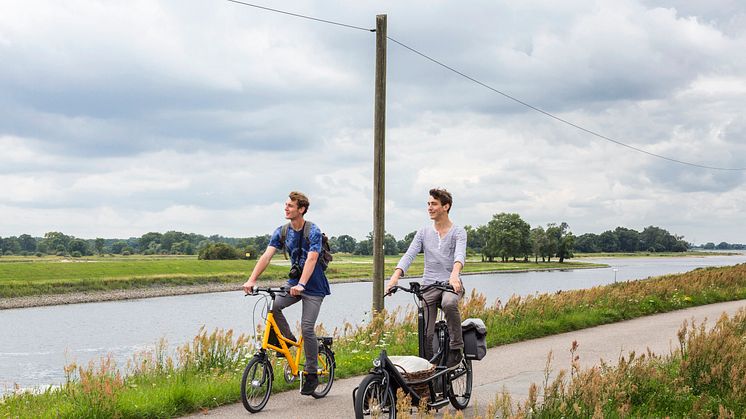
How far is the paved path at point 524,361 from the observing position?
319 inches

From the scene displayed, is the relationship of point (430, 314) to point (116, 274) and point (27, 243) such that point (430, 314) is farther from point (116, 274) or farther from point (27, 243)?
point (27, 243)

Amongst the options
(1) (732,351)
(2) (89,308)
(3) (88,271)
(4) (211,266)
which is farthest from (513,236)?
(1) (732,351)

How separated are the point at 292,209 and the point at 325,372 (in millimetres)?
2082

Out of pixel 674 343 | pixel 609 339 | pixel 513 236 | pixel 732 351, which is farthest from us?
pixel 513 236

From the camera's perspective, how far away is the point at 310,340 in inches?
336

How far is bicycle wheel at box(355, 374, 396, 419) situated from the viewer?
6402 millimetres

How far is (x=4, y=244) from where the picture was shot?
155m

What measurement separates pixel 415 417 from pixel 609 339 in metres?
7.44

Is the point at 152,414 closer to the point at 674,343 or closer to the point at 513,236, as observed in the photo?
the point at 674,343

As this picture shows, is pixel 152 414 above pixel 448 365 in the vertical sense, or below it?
below

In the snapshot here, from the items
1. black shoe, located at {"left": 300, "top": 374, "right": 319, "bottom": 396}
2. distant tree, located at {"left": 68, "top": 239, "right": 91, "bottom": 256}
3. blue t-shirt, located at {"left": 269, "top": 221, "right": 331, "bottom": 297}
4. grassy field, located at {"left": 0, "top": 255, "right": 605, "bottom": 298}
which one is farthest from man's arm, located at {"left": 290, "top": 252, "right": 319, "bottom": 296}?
distant tree, located at {"left": 68, "top": 239, "right": 91, "bottom": 256}

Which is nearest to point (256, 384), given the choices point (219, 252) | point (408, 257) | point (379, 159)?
point (408, 257)

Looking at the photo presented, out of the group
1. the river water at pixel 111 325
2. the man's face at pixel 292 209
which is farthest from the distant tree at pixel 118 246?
the man's face at pixel 292 209

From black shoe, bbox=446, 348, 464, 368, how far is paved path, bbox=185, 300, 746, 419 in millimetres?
581
